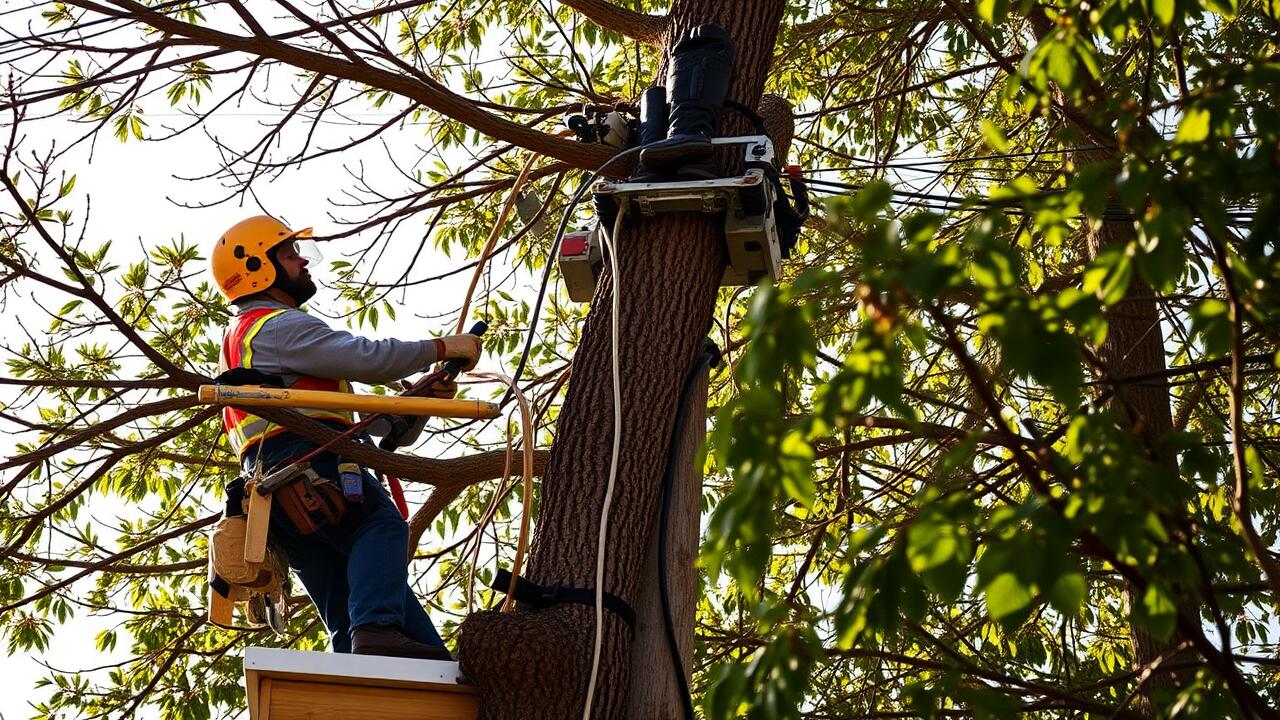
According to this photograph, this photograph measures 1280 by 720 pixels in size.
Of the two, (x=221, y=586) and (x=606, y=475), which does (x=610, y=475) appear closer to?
(x=606, y=475)

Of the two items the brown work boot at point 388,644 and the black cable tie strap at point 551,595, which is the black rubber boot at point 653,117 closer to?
the black cable tie strap at point 551,595

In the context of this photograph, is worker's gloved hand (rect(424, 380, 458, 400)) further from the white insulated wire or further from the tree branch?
the tree branch

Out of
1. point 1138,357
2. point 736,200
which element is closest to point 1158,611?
point 736,200

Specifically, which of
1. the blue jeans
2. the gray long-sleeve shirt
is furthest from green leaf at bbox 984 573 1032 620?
the gray long-sleeve shirt

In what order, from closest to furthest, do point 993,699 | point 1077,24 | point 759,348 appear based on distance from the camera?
point 759,348 < point 993,699 < point 1077,24

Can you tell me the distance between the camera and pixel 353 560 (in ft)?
14.4

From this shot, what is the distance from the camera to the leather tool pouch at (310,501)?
4367mm

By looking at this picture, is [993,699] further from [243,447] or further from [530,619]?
[243,447]

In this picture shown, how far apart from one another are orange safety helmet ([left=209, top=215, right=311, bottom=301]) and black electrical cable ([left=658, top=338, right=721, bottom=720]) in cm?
185

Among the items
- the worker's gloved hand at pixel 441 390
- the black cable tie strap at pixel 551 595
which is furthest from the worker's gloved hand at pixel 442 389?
Result: the black cable tie strap at pixel 551 595

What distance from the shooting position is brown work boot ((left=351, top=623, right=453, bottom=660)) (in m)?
3.96

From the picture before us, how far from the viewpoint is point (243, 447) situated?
182 inches

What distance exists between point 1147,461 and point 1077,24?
83 cm

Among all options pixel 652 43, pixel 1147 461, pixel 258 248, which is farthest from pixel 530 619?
pixel 652 43
